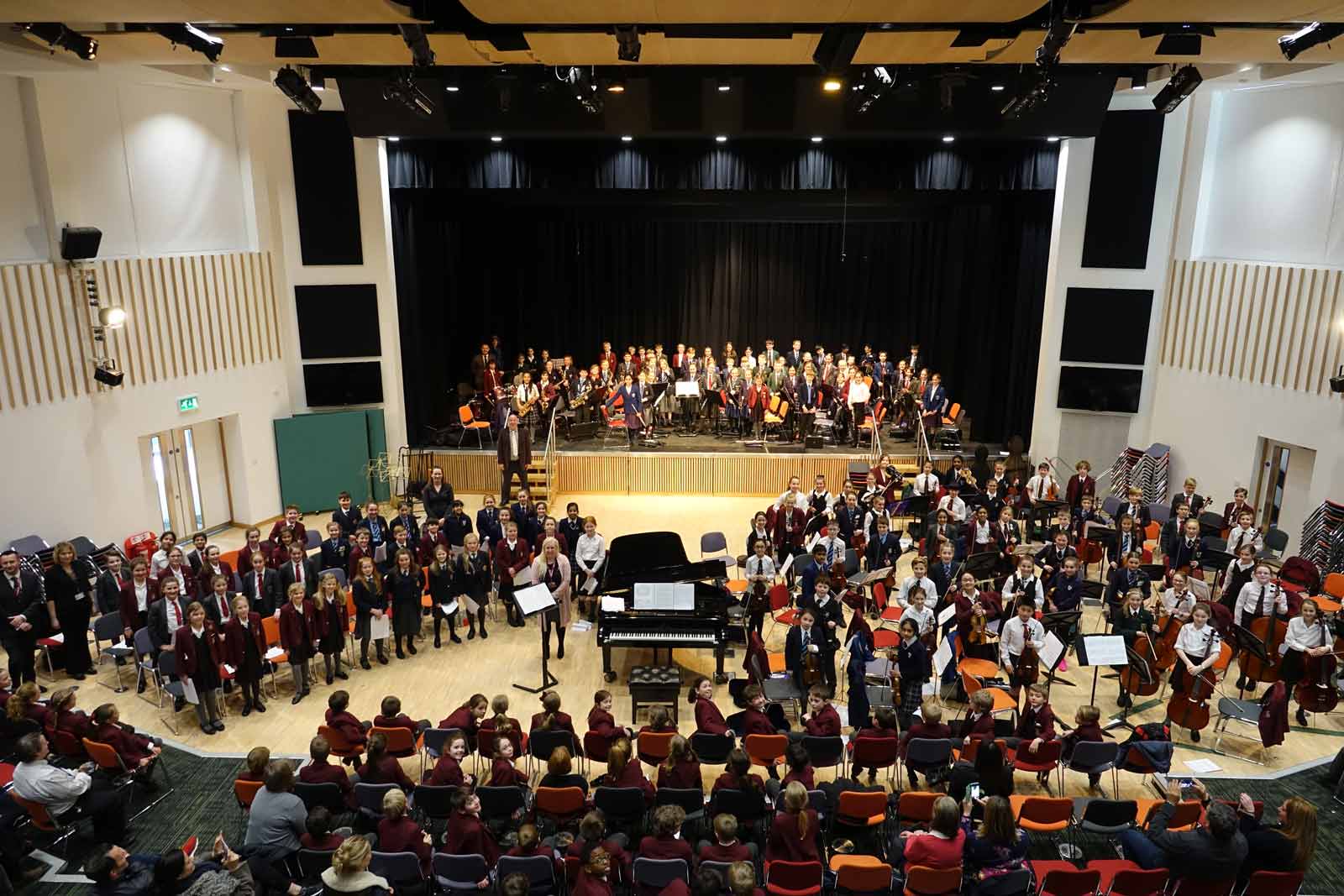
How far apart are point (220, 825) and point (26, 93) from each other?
417 inches

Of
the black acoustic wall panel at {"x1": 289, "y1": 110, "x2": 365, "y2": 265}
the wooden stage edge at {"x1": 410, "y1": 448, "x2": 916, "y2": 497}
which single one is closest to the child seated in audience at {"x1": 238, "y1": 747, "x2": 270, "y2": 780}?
the wooden stage edge at {"x1": 410, "y1": 448, "x2": 916, "y2": 497}

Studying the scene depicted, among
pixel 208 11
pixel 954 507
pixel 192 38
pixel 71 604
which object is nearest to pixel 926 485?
pixel 954 507

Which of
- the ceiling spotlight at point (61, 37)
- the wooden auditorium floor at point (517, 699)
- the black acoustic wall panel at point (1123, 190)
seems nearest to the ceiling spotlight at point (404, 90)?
the ceiling spotlight at point (61, 37)

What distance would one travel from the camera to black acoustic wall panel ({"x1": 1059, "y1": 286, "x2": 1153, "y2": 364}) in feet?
57.8

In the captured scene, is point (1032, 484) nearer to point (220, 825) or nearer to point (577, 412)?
point (577, 412)

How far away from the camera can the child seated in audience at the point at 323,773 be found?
763 cm

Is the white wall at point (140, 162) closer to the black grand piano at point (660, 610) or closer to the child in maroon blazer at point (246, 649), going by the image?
the child in maroon blazer at point (246, 649)

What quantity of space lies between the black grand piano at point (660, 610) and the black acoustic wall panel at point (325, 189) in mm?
9846

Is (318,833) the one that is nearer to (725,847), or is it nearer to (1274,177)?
(725,847)

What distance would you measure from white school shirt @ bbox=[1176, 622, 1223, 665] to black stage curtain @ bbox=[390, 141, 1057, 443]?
10.2m

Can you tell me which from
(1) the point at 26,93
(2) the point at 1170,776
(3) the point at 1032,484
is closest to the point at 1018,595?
(2) the point at 1170,776

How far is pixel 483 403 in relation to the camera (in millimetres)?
19891

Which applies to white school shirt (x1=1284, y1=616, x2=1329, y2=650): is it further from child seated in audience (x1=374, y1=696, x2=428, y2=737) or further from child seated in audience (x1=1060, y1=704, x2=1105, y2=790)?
child seated in audience (x1=374, y1=696, x2=428, y2=737)

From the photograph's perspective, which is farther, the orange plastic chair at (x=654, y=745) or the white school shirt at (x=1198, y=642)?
the white school shirt at (x=1198, y=642)
